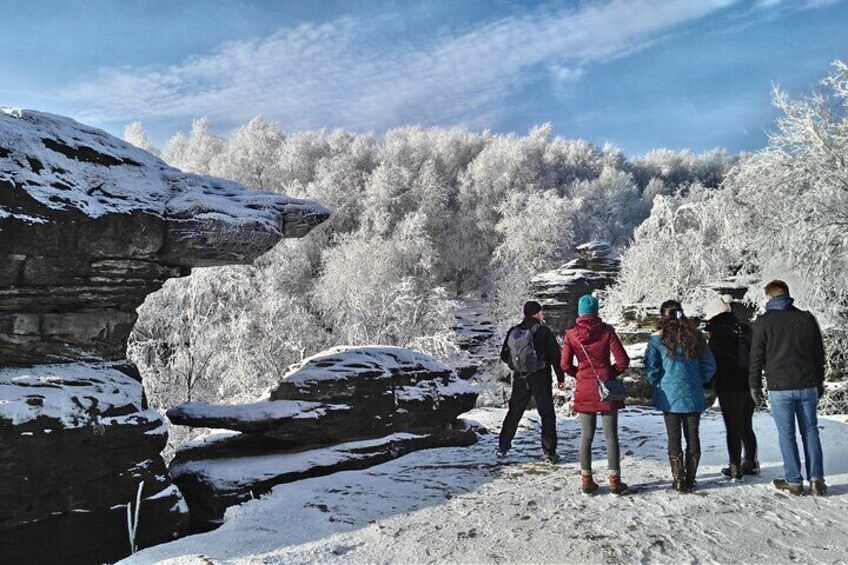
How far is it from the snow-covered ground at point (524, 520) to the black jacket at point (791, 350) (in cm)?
105

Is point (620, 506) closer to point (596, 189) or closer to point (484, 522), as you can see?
point (484, 522)

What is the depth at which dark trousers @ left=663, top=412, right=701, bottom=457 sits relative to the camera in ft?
17.3

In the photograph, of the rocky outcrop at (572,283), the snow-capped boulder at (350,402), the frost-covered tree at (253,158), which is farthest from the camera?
the frost-covered tree at (253,158)

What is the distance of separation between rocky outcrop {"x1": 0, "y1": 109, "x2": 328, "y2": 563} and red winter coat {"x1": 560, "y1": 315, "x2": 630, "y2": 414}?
3855mm

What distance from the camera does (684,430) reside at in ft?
17.3

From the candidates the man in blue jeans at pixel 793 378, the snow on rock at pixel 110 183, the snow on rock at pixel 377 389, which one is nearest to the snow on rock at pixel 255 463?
the snow on rock at pixel 377 389

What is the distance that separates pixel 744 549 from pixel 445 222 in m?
43.6

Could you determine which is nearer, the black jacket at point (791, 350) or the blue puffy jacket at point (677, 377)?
the black jacket at point (791, 350)

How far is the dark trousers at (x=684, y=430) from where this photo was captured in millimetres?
5270

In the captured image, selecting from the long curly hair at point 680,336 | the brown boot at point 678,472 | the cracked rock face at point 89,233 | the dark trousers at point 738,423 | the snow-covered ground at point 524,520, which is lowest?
the snow-covered ground at point 524,520

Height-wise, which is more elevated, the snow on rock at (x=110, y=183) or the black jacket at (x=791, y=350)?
the snow on rock at (x=110, y=183)

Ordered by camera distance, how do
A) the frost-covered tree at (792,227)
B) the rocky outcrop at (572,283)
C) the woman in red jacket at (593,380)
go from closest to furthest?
1. the woman in red jacket at (593,380)
2. the frost-covered tree at (792,227)
3. the rocky outcrop at (572,283)

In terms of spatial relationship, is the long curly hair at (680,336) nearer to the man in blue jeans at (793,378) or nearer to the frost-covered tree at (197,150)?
the man in blue jeans at (793,378)

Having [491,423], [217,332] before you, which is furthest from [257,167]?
[491,423]
